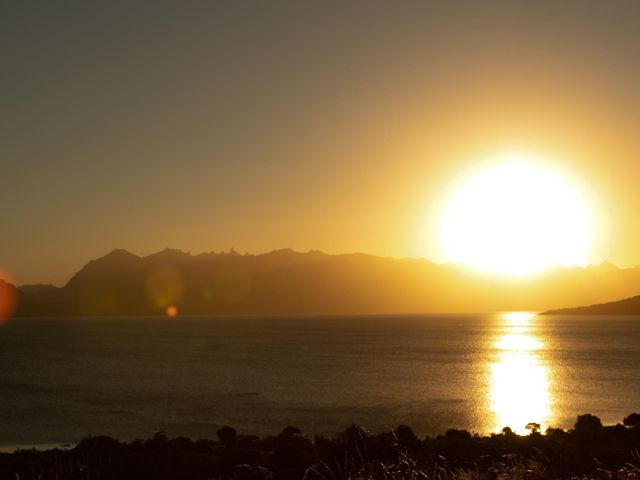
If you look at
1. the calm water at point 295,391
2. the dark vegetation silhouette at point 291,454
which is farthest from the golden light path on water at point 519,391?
the dark vegetation silhouette at point 291,454

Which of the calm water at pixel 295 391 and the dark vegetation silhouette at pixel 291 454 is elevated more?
the dark vegetation silhouette at pixel 291 454

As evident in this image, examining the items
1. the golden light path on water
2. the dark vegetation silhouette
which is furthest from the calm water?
the dark vegetation silhouette

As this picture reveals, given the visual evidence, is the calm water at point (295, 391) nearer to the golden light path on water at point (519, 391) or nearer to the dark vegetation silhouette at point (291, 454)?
the golden light path on water at point (519, 391)

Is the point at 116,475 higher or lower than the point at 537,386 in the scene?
higher

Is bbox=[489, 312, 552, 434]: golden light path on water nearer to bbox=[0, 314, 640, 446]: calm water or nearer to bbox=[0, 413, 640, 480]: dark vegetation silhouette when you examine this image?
bbox=[0, 314, 640, 446]: calm water

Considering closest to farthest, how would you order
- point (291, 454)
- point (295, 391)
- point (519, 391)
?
1. point (291, 454)
2. point (295, 391)
3. point (519, 391)

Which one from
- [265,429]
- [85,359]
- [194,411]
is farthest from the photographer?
[85,359]

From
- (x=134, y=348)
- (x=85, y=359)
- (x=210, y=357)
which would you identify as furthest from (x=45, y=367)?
(x=134, y=348)

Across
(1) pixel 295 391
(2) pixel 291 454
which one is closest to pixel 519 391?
(1) pixel 295 391

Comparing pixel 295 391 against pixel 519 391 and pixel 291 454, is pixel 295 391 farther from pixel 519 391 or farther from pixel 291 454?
pixel 291 454

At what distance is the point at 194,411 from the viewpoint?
61.1 m

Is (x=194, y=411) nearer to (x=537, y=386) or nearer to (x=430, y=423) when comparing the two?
(x=430, y=423)

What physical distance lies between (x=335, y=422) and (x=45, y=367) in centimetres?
7044

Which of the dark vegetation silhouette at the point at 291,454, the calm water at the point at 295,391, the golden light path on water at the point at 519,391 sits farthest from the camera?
the golden light path on water at the point at 519,391
